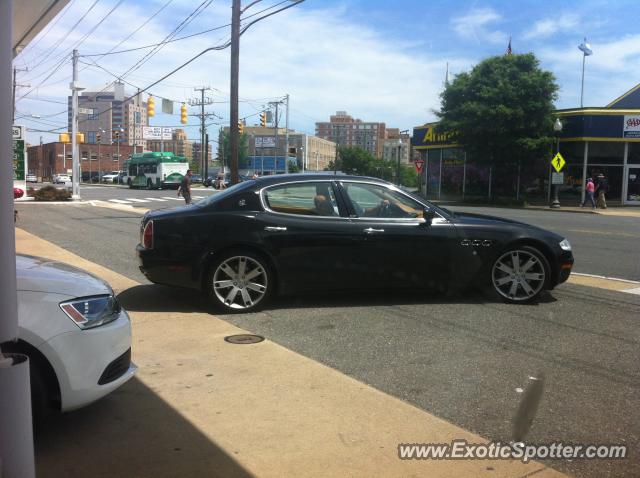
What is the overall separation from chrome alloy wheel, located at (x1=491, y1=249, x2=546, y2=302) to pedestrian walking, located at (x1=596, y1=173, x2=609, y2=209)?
25.9 m

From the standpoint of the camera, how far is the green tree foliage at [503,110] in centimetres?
3183

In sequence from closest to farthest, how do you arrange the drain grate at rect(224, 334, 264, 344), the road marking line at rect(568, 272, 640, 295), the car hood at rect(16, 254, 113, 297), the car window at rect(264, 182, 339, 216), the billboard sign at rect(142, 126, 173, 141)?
the car hood at rect(16, 254, 113, 297)
the drain grate at rect(224, 334, 264, 344)
the car window at rect(264, 182, 339, 216)
the road marking line at rect(568, 272, 640, 295)
the billboard sign at rect(142, 126, 173, 141)

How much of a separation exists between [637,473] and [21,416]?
3095mm

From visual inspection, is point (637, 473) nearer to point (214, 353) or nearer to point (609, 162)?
point (214, 353)

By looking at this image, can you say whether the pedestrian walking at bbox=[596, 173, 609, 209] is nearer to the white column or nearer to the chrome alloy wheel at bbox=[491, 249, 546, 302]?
the chrome alloy wheel at bbox=[491, 249, 546, 302]

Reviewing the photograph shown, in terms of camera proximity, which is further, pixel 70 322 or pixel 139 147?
pixel 139 147

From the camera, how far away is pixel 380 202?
6.80 metres

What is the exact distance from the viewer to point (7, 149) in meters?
2.18

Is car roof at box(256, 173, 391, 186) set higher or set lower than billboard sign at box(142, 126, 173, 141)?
lower

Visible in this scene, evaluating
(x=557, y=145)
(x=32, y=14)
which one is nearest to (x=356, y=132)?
(x=557, y=145)

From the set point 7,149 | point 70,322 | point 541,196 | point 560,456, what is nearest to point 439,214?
point 560,456

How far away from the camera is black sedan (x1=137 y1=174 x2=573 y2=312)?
6.37 m

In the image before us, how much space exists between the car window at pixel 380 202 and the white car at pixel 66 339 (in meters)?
3.67

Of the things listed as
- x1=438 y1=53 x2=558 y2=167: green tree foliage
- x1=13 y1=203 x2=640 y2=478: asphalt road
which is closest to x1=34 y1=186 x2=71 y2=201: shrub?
x1=438 y1=53 x2=558 y2=167: green tree foliage
